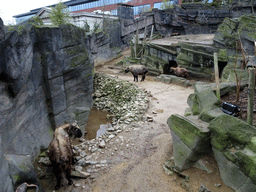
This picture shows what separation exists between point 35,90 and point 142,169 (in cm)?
371

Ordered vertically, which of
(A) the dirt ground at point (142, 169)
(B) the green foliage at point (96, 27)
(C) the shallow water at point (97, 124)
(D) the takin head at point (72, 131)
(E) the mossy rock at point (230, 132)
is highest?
(B) the green foliage at point (96, 27)

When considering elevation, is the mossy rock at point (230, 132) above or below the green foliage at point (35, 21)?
below

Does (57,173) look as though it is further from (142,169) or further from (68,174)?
(142,169)

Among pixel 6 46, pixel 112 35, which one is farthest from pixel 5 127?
pixel 112 35

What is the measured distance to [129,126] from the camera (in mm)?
6953

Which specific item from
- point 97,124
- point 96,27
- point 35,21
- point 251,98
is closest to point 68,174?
point 251,98

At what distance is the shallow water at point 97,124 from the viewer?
818cm

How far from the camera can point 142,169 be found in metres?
4.73

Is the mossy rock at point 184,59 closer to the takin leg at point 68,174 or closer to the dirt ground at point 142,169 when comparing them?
the dirt ground at point 142,169

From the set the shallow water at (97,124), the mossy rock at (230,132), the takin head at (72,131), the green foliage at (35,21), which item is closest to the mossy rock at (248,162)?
the mossy rock at (230,132)

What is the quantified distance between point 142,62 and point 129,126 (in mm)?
10214

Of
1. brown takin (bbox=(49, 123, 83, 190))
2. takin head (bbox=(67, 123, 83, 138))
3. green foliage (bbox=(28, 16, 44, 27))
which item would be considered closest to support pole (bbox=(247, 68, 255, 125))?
brown takin (bbox=(49, 123, 83, 190))

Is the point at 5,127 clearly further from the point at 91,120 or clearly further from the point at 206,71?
the point at 206,71

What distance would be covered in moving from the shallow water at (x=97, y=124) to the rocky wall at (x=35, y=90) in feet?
1.66
